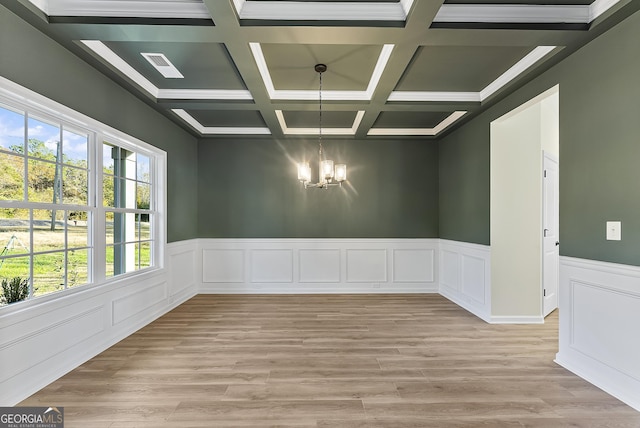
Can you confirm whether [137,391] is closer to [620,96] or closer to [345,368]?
[345,368]

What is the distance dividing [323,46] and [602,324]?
319 cm

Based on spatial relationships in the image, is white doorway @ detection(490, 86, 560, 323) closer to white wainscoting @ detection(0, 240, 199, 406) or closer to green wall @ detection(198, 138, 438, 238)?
green wall @ detection(198, 138, 438, 238)

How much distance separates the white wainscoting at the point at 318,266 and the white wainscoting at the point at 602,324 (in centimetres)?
287

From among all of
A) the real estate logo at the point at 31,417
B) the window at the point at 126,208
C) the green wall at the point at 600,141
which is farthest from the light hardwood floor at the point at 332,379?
the green wall at the point at 600,141

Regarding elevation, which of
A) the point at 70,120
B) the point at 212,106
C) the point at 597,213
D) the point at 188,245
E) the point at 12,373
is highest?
the point at 212,106

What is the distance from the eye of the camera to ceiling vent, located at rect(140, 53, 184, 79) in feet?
10.1

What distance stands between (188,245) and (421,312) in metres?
3.73

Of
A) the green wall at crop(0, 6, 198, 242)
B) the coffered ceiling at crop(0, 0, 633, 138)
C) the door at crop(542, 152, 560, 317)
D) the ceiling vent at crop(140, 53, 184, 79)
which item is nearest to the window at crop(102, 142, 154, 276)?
the green wall at crop(0, 6, 198, 242)

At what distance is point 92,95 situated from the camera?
3.05 metres

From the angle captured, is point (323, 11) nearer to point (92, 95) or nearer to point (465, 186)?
point (92, 95)

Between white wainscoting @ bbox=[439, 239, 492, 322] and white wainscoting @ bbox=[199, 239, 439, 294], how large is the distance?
12.4 inches

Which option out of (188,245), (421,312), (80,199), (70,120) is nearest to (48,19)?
(70,120)

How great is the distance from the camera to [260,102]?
400 cm

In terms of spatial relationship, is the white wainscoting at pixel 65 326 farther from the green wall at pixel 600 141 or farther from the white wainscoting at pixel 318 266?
the green wall at pixel 600 141
